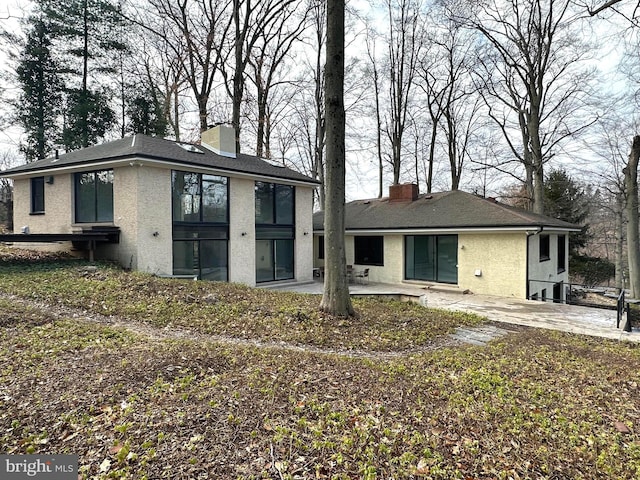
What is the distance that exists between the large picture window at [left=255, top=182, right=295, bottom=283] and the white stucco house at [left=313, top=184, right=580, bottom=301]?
3.37 m

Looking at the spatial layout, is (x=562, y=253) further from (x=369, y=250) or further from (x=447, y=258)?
(x=369, y=250)

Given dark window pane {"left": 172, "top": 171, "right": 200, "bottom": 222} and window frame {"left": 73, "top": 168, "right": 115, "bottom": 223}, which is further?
dark window pane {"left": 172, "top": 171, "right": 200, "bottom": 222}

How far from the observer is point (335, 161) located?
7270 millimetres

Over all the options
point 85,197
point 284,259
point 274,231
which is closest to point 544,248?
point 284,259

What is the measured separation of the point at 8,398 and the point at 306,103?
2353 cm

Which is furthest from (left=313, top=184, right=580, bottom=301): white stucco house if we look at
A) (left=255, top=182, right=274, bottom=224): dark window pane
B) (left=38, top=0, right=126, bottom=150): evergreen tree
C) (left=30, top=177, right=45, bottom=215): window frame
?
(left=38, top=0, right=126, bottom=150): evergreen tree

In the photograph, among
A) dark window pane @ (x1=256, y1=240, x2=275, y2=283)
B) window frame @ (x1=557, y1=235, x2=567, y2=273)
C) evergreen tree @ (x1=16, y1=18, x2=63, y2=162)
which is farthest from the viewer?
evergreen tree @ (x1=16, y1=18, x2=63, y2=162)

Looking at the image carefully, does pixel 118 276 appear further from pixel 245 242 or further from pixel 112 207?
pixel 245 242

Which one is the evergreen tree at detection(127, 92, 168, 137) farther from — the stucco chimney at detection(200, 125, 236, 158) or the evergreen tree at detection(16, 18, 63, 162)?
the stucco chimney at detection(200, 125, 236, 158)

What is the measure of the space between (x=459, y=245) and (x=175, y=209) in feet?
35.4

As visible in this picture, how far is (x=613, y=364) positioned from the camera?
5.42m

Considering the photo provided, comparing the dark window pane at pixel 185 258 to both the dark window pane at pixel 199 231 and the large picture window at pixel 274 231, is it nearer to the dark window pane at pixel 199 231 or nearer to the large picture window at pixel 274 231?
the dark window pane at pixel 199 231

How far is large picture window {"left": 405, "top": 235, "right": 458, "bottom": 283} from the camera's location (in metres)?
14.5

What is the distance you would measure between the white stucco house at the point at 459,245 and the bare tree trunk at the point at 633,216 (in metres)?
2.10
